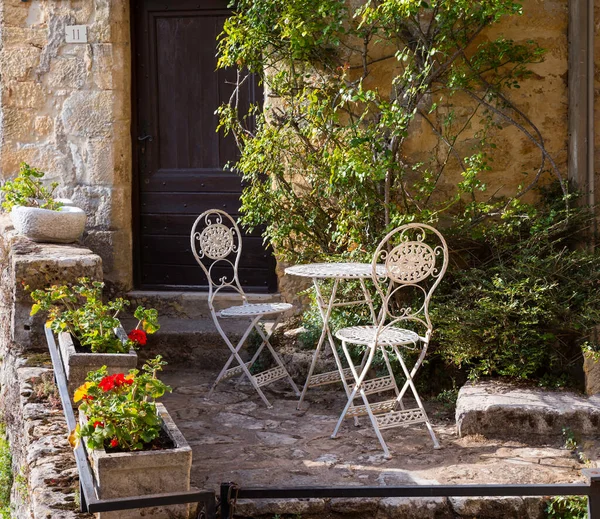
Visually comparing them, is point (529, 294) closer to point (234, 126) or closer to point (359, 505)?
point (359, 505)

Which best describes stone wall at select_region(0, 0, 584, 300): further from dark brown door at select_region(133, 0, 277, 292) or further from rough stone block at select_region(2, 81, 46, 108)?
dark brown door at select_region(133, 0, 277, 292)

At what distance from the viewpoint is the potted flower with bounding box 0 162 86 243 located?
5332 mm

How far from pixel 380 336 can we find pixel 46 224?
2.30m

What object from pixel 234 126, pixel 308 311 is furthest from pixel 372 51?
pixel 308 311

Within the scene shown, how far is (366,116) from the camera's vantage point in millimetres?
5742

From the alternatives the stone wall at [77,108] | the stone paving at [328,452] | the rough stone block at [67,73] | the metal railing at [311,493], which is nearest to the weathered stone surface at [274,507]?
the stone paving at [328,452]

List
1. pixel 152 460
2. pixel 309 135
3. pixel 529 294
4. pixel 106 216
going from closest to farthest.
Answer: pixel 152 460 < pixel 529 294 < pixel 309 135 < pixel 106 216

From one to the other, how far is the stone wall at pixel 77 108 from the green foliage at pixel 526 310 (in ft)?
8.57

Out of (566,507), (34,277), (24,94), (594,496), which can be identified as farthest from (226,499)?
(24,94)

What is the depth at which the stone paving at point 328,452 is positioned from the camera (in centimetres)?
381

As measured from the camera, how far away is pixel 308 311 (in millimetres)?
5723

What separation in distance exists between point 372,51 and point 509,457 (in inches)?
114

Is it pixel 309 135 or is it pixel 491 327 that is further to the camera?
pixel 309 135

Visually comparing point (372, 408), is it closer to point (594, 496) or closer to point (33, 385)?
point (33, 385)
